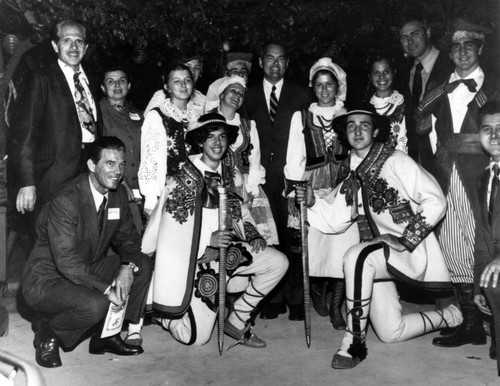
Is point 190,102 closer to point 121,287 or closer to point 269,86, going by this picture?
point 269,86

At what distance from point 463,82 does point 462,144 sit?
476 mm

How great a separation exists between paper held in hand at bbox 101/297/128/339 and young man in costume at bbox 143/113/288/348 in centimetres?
27

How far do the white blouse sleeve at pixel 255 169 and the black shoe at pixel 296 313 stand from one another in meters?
0.90

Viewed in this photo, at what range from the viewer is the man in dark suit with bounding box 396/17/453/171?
218 inches

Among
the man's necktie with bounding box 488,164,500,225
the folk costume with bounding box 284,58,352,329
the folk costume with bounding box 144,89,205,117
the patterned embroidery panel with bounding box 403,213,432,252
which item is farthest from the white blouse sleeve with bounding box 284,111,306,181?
the man's necktie with bounding box 488,164,500,225

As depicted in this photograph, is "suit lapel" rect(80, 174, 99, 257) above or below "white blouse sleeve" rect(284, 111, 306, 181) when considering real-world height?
below

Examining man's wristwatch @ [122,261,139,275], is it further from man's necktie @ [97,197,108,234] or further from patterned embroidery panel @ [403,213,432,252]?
patterned embroidery panel @ [403,213,432,252]

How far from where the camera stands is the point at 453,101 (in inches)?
205

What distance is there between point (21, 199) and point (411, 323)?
271cm

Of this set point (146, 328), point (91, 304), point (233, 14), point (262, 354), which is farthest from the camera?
point (233, 14)

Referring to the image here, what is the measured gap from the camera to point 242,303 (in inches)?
193

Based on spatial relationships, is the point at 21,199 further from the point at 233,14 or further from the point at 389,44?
the point at 389,44

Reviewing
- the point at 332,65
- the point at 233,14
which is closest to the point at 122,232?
the point at 332,65

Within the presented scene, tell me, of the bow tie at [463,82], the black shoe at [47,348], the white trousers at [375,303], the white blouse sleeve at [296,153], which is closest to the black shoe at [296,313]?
the white trousers at [375,303]
